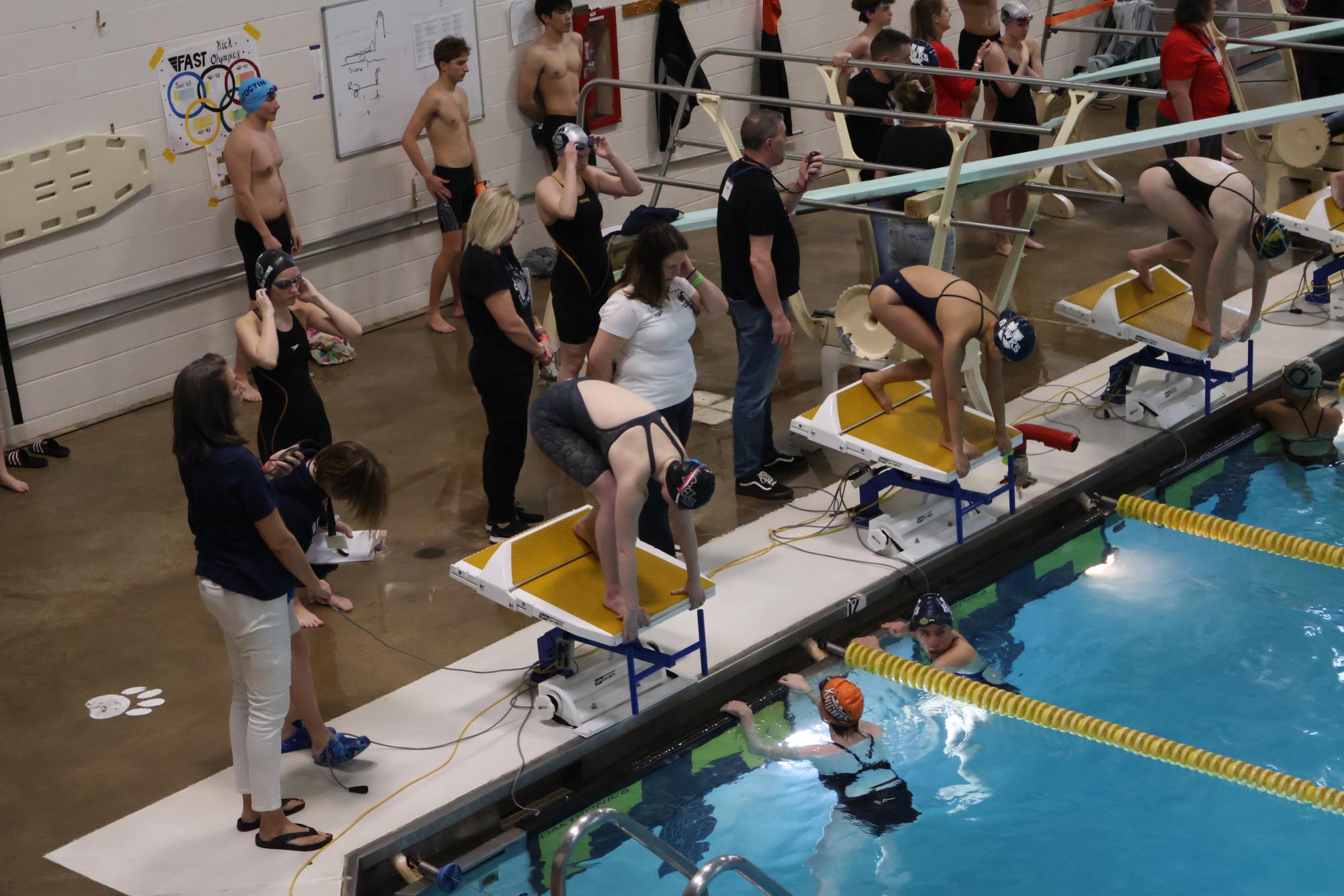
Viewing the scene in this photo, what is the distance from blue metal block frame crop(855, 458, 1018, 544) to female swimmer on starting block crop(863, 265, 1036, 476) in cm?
18

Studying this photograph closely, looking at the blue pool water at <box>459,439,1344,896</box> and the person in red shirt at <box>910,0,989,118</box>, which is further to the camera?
the person in red shirt at <box>910,0,989,118</box>

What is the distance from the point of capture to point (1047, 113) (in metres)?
11.6

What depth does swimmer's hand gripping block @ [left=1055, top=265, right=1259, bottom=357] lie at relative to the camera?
7523 millimetres

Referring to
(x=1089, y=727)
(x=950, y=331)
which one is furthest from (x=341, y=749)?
(x=950, y=331)

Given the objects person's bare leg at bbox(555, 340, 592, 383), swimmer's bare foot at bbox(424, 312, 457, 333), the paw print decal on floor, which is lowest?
the paw print decal on floor

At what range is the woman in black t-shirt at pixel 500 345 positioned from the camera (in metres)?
6.23

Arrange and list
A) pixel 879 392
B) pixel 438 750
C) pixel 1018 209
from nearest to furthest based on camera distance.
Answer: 1. pixel 438 750
2. pixel 879 392
3. pixel 1018 209

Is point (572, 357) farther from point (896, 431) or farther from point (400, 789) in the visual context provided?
point (400, 789)

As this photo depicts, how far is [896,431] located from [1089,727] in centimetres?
159

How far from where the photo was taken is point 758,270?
6.57 m

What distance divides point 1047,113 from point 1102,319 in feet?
14.9

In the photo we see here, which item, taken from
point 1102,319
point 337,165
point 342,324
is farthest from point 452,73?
point 1102,319

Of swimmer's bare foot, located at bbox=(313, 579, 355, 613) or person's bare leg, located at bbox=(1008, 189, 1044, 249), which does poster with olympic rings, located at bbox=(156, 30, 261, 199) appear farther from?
person's bare leg, located at bbox=(1008, 189, 1044, 249)

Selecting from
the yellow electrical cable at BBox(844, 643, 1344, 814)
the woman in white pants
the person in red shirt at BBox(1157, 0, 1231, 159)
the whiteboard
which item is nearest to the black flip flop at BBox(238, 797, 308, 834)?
the woman in white pants
